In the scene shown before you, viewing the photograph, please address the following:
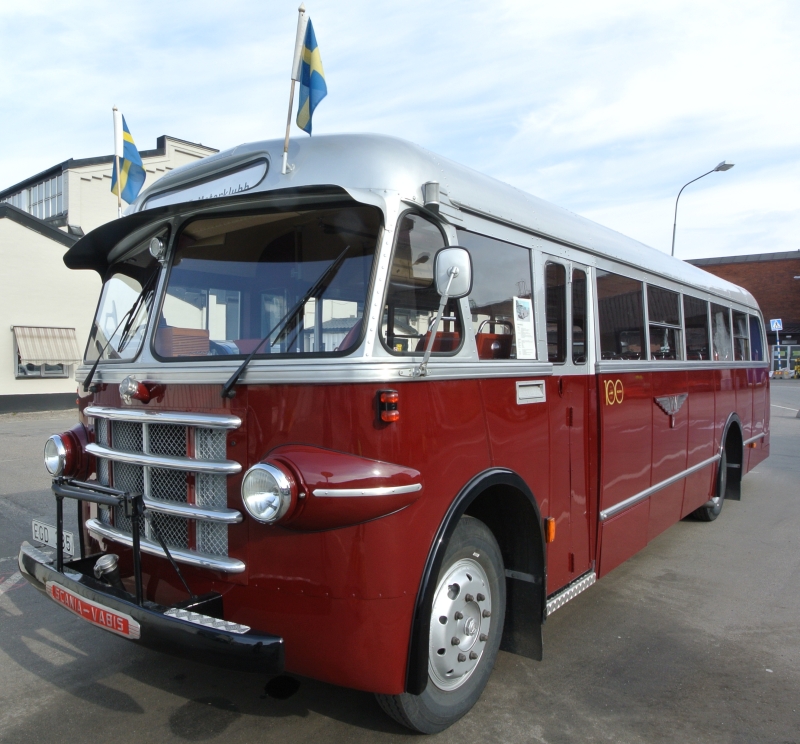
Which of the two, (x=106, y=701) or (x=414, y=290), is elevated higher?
(x=414, y=290)

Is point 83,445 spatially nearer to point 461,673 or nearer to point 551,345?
point 461,673

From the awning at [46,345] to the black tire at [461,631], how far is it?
1998 cm

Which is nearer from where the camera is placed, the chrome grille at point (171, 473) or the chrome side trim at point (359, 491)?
the chrome side trim at point (359, 491)

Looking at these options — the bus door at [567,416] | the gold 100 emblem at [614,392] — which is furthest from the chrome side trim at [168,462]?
the gold 100 emblem at [614,392]

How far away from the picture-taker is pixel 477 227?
3.65 m

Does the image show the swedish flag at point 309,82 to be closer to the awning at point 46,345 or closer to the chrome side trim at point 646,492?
the chrome side trim at point 646,492

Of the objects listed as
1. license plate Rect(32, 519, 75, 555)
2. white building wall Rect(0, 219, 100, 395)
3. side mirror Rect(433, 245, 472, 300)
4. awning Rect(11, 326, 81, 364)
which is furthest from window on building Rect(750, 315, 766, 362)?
awning Rect(11, 326, 81, 364)

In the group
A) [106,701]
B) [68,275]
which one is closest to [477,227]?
[106,701]

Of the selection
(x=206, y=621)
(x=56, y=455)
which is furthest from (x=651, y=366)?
(x=56, y=455)

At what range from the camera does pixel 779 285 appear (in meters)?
50.8

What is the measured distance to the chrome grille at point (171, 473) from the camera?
320cm

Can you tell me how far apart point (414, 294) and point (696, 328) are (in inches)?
186

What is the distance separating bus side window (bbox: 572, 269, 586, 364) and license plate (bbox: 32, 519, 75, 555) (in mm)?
3014

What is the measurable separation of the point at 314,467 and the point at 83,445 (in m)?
1.85
